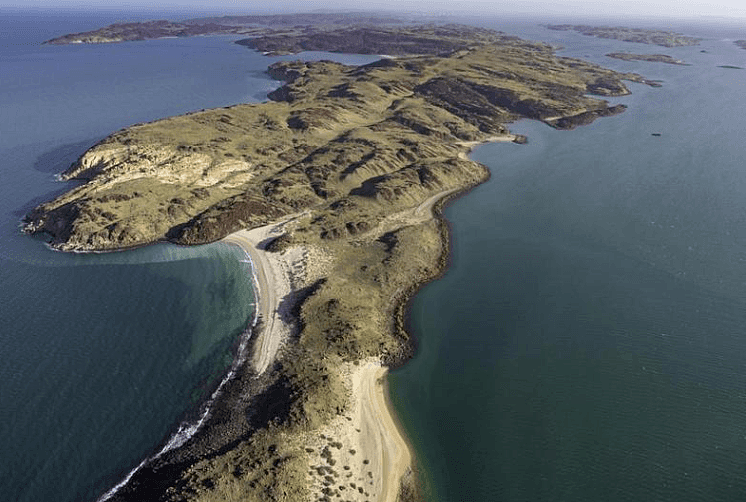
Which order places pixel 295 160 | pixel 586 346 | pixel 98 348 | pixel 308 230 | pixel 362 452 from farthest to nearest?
pixel 295 160, pixel 308 230, pixel 586 346, pixel 98 348, pixel 362 452

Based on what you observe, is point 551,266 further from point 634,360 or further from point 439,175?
point 439,175

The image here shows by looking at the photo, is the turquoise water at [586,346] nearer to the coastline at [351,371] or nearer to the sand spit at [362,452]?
the coastline at [351,371]

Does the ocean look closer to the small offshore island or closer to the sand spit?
the sand spit

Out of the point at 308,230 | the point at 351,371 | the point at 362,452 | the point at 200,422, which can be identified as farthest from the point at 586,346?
the point at 308,230

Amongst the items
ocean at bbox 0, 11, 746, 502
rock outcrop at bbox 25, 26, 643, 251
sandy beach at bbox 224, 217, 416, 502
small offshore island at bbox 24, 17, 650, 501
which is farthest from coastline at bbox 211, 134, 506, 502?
rock outcrop at bbox 25, 26, 643, 251

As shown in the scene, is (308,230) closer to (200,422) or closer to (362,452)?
(200,422)
